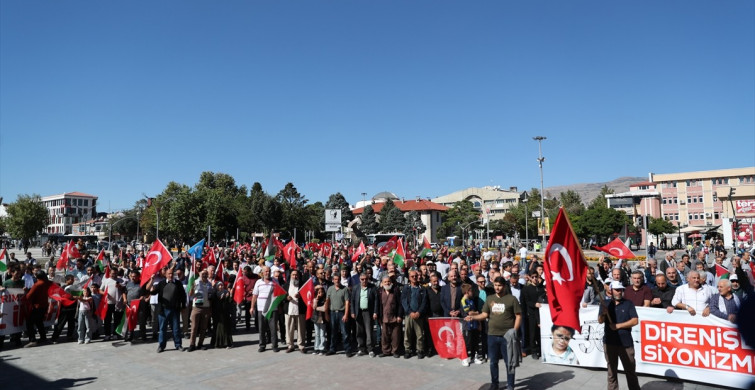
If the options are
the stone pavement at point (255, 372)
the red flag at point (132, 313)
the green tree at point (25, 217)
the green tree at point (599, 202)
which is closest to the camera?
the stone pavement at point (255, 372)

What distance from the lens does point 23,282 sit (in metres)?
12.9

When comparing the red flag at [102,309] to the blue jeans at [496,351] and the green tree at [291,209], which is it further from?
the green tree at [291,209]

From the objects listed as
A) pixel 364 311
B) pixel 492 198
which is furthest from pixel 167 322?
pixel 492 198

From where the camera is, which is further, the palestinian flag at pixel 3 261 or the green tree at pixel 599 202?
the green tree at pixel 599 202

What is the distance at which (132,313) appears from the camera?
11.9m

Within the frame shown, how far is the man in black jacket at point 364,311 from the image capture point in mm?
10539

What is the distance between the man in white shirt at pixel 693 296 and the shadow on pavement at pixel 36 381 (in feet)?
33.8

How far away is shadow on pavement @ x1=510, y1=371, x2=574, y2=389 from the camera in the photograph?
26.9ft

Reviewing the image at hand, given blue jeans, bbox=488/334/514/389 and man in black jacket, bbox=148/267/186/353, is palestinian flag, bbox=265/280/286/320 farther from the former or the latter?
blue jeans, bbox=488/334/514/389

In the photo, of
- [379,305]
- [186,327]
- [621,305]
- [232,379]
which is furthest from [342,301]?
[621,305]

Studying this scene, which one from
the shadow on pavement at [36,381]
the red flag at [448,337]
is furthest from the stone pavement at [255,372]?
the red flag at [448,337]

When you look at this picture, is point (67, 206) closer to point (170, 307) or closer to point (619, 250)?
point (170, 307)

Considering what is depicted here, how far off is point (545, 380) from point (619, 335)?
1931 millimetres

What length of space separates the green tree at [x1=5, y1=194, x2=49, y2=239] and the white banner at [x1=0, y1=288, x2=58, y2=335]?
8790 centimetres
